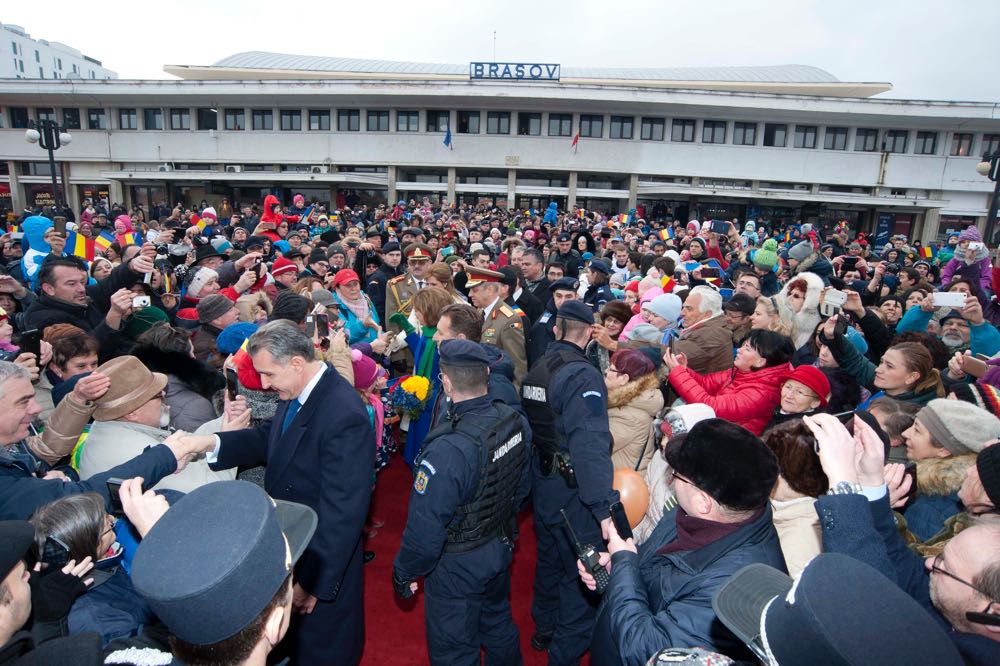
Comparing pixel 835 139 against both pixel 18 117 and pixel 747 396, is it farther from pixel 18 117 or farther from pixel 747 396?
pixel 18 117

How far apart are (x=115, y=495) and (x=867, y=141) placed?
40.2 meters

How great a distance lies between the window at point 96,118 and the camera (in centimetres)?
3244

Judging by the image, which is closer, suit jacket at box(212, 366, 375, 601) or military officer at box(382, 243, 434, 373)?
suit jacket at box(212, 366, 375, 601)

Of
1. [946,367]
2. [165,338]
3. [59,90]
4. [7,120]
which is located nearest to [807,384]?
[946,367]

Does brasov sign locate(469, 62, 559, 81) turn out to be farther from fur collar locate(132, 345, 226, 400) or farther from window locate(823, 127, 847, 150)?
fur collar locate(132, 345, 226, 400)

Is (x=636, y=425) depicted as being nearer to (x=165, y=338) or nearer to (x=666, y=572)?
(x=666, y=572)

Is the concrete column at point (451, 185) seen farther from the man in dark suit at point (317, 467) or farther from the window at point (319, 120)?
the man in dark suit at point (317, 467)

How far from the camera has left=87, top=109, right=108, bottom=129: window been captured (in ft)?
106

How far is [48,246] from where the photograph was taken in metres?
6.93

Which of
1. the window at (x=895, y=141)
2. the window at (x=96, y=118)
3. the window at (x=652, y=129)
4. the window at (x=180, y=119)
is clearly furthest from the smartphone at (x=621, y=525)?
the window at (x=96, y=118)

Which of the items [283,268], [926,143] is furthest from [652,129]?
[283,268]

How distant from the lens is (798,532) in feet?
7.07

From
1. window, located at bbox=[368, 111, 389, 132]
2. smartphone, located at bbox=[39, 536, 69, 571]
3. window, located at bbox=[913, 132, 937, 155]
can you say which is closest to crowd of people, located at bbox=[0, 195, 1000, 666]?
smartphone, located at bbox=[39, 536, 69, 571]

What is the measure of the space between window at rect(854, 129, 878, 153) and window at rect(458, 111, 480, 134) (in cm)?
2319
